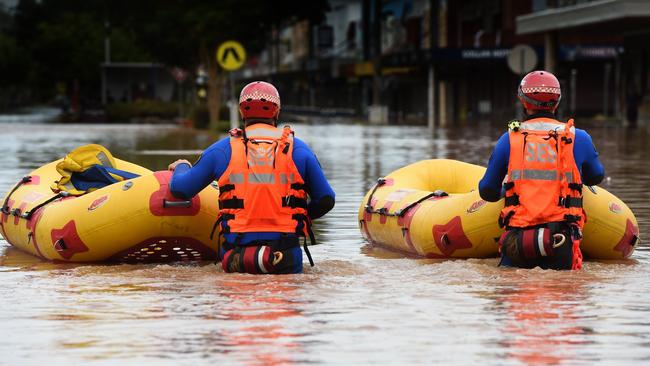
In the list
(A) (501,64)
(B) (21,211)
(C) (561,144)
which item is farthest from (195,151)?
(A) (501,64)

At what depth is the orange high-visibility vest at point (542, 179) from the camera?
35.1ft

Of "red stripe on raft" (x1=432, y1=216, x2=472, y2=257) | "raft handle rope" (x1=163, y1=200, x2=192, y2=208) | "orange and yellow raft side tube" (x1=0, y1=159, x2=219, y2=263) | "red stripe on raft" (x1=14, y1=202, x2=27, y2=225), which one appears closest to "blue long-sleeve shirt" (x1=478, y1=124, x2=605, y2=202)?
"red stripe on raft" (x1=432, y1=216, x2=472, y2=257)

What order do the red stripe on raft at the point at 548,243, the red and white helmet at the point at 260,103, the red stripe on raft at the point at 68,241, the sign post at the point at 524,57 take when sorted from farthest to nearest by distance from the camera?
the sign post at the point at 524,57 < the red stripe on raft at the point at 68,241 < the red and white helmet at the point at 260,103 < the red stripe on raft at the point at 548,243

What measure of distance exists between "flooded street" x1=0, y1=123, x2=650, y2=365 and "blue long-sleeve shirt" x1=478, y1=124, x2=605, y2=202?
0.52 m

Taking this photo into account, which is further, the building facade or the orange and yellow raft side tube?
the building facade

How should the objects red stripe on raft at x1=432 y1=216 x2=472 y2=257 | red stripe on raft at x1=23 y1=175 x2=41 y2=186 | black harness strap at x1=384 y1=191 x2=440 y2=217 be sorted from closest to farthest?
red stripe on raft at x1=432 y1=216 x2=472 y2=257
black harness strap at x1=384 y1=191 x2=440 y2=217
red stripe on raft at x1=23 y1=175 x2=41 y2=186

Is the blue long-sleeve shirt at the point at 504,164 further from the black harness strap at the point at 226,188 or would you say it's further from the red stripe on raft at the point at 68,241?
the red stripe on raft at the point at 68,241

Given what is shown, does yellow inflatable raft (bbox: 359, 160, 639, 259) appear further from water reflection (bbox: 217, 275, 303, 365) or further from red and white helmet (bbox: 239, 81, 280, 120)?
water reflection (bbox: 217, 275, 303, 365)

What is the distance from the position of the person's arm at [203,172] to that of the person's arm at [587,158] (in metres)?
2.35

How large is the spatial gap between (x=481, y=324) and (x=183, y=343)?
156cm

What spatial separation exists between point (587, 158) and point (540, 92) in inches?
21.6

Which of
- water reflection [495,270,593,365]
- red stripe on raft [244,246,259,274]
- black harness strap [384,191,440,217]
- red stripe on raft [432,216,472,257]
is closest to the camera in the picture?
water reflection [495,270,593,365]

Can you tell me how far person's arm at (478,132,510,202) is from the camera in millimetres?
10898

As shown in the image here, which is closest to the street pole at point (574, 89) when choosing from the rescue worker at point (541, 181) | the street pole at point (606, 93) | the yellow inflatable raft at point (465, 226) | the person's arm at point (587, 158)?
the street pole at point (606, 93)
